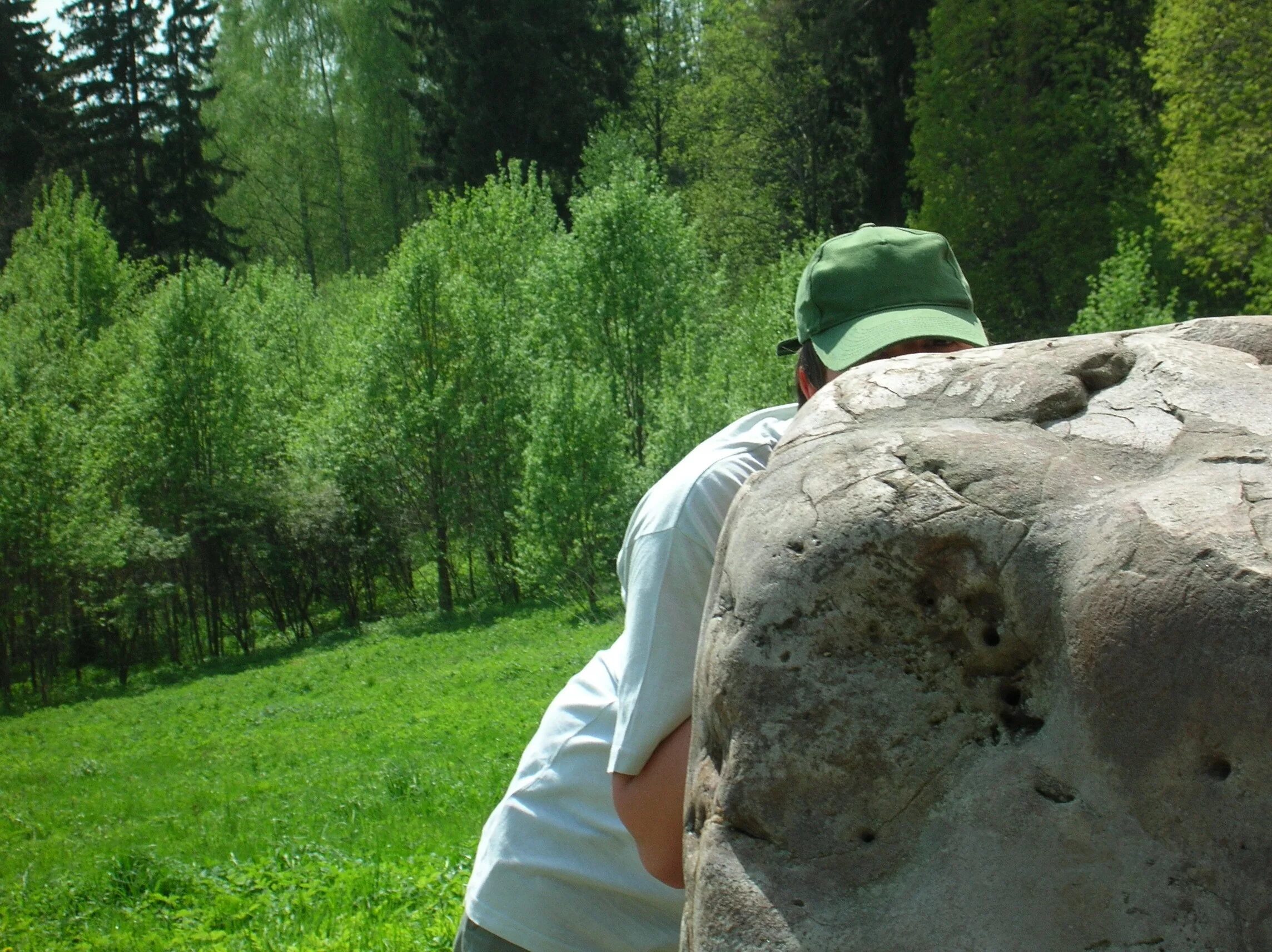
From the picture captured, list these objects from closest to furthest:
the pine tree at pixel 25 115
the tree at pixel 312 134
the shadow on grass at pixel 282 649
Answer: the shadow on grass at pixel 282 649 < the pine tree at pixel 25 115 < the tree at pixel 312 134

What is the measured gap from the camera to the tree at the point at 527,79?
1400 inches

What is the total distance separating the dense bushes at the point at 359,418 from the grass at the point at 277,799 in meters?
3.65

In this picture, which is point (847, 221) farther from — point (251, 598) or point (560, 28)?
point (251, 598)

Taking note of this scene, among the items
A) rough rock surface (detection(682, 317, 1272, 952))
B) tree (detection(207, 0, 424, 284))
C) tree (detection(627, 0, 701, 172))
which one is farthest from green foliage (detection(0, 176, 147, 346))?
rough rock surface (detection(682, 317, 1272, 952))

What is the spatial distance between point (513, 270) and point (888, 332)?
2809 cm

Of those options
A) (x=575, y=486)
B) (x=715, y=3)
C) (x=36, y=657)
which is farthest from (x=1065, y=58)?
(x=36, y=657)

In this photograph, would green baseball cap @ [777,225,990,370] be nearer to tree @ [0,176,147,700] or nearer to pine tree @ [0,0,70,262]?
tree @ [0,176,147,700]

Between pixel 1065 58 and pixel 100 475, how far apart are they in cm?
2175

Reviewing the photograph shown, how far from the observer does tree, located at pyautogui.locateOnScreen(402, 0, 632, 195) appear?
117 ft

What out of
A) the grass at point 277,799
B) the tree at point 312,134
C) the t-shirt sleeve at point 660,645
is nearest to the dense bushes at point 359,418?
the grass at point 277,799

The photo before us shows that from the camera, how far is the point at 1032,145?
86.4ft

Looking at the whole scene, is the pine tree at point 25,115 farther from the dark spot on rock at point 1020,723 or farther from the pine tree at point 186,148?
the dark spot on rock at point 1020,723

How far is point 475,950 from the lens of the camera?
2.37m

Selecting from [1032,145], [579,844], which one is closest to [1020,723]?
[579,844]
